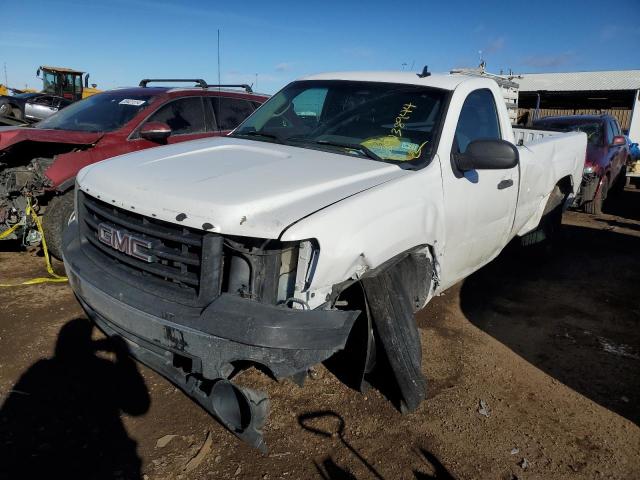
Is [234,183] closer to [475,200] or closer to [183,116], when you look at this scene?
[475,200]

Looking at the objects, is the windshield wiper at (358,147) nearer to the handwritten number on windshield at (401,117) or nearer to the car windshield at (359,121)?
the car windshield at (359,121)

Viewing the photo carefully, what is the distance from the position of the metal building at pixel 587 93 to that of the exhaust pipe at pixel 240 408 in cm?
1631

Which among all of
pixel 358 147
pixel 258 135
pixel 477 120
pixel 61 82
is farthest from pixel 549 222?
pixel 61 82

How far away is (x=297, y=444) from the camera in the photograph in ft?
8.96

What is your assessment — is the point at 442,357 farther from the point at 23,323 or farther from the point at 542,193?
the point at 23,323

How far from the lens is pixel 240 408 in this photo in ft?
7.45

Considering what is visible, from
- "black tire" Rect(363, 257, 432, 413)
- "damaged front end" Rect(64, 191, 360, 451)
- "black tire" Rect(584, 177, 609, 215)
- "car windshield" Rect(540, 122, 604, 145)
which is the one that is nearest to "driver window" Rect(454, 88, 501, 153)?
"black tire" Rect(363, 257, 432, 413)

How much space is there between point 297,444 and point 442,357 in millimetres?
1417

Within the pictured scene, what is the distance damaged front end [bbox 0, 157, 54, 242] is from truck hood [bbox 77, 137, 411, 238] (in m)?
2.13

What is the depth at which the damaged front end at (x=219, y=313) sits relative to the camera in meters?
2.22

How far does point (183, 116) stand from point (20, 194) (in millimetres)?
1899

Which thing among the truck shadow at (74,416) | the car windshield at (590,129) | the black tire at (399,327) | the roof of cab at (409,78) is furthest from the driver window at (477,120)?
the car windshield at (590,129)

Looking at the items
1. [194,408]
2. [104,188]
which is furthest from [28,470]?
[104,188]

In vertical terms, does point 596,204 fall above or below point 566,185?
below
